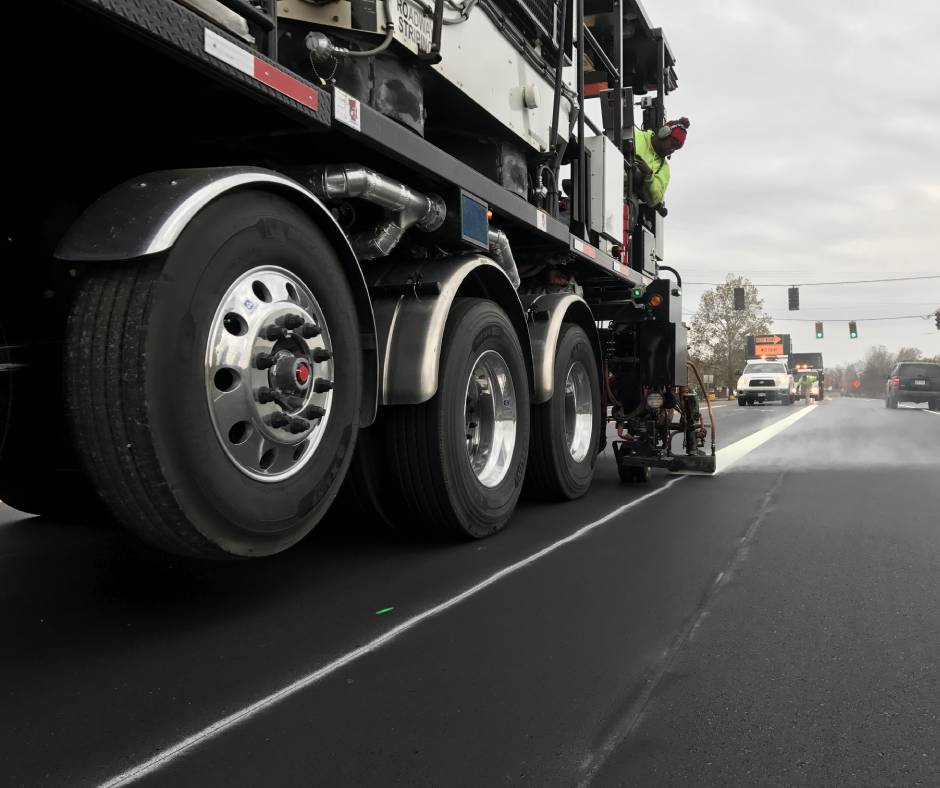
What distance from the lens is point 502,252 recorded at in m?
4.84

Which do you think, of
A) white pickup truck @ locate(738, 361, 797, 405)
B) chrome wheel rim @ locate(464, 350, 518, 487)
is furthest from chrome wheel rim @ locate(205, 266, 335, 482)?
white pickup truck @ locate(738, 361, 797, 405)

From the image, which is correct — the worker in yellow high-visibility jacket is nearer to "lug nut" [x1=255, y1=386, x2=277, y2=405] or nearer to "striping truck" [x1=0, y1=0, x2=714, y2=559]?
"striping truck" [x1=0, y1=0, x2=714, y2=559]

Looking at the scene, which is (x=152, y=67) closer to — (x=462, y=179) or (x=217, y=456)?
(x=217, y=456)

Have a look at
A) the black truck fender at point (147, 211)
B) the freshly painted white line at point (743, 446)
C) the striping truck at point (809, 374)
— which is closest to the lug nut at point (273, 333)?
the black truck fender at point (147, 211)

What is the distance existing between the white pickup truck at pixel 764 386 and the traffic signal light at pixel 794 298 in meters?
12.7

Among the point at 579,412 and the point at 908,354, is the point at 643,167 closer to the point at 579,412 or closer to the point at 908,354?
the point at 579,412

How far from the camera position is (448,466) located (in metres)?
4.11

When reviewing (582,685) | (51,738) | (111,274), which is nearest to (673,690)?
(582,685)

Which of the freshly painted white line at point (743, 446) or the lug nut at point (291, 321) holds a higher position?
the lug nut at point (291, 321)

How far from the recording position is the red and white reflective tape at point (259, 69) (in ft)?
8.14

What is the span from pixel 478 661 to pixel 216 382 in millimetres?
1257

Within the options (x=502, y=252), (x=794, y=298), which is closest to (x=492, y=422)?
(x=502, y=252)

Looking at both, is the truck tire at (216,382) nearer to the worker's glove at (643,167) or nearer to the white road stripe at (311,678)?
the white road stripe at (311,678)

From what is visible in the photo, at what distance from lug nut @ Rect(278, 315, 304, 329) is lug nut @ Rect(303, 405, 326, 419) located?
0.99 ft
